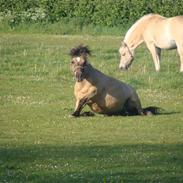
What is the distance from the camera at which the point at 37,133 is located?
15.5 metres

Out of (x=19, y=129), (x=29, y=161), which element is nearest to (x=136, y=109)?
(x=19, y=129)

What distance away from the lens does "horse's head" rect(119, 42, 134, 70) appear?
90.0 ft

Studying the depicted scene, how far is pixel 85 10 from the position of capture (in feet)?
143

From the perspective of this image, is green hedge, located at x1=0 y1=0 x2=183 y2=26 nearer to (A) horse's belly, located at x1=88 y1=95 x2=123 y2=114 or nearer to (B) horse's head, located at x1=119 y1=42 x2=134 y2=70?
(B) horse's head, located at x1=119 y1=42 x2=134 y2=70

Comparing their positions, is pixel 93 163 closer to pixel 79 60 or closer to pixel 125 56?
pixel 79 60

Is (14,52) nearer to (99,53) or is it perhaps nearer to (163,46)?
(99,53)

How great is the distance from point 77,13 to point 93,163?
3172 centimetres

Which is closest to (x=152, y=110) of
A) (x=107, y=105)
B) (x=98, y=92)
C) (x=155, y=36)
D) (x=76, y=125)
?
(x=107, y=105)

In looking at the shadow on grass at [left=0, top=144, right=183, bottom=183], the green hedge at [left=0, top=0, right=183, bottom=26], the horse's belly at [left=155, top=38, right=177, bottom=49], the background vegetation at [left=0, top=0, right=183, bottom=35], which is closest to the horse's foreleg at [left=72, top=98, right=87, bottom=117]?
the shadow on grass at [left=0, top=144, right=183, bottom=183]

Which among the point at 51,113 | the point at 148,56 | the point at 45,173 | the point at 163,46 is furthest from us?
the point at 148,56

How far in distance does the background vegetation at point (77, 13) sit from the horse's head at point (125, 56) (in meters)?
14.0

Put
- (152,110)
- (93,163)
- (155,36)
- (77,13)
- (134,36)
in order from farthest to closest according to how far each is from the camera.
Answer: (77,13), (134,36), (155,36), (152,110), (93,163)

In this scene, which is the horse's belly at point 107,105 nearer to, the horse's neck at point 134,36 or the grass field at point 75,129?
the grass field at point 75,129

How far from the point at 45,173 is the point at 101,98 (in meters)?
7.31
